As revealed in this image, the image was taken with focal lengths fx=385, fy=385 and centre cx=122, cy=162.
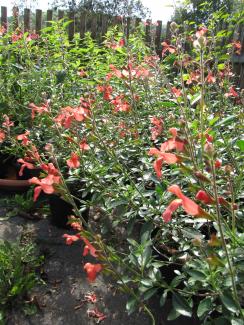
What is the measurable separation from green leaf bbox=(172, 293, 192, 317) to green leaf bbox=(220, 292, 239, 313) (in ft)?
0.60

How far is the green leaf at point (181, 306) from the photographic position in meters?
1.41

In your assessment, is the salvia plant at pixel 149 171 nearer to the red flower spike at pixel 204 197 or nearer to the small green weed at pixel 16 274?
the red flower spike at pixel 204 197

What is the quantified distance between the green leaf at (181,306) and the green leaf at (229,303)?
182 mm

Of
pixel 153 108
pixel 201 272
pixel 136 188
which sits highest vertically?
pixel 153 108

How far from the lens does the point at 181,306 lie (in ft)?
4.73

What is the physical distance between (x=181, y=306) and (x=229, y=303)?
0.24 metres

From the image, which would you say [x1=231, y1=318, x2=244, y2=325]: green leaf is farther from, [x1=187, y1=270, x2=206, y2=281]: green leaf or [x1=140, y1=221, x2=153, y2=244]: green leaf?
[x1=140, y1=221, x2=153, y2=244]: green leaf

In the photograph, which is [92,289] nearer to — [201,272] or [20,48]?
[201,272]

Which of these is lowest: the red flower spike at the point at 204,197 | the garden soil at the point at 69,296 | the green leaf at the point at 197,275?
the garden soil at the point at 69,296

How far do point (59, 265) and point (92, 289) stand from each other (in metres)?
0.34

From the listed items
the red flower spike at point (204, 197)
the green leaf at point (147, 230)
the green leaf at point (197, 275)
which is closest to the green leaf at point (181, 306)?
the green leaf at point (197, 275)

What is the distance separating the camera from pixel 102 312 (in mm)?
2209

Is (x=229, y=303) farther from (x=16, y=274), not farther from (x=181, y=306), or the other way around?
(x=16, y=274)

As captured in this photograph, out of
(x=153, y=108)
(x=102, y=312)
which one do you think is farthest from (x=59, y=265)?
(x=153, y=108)
